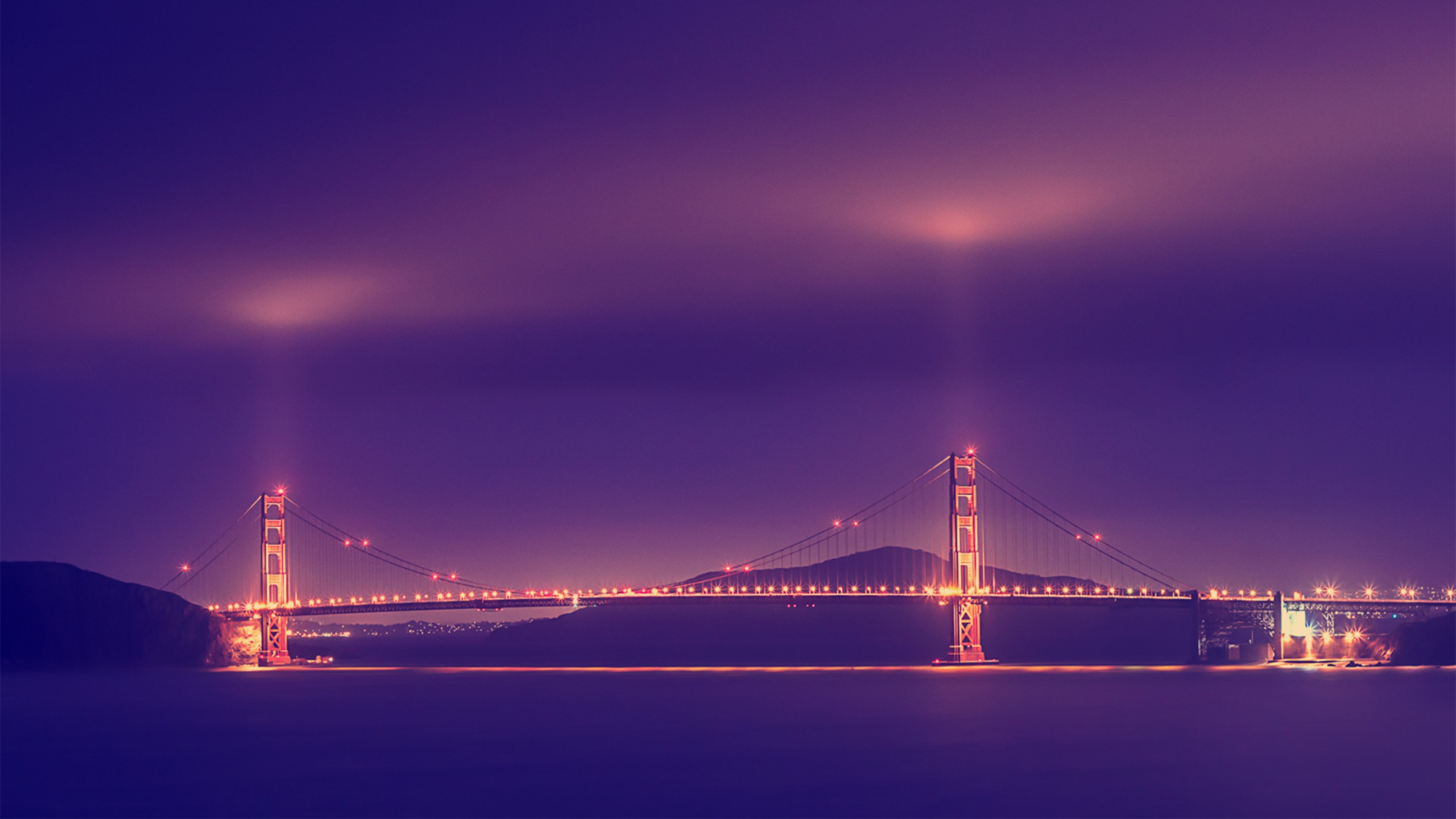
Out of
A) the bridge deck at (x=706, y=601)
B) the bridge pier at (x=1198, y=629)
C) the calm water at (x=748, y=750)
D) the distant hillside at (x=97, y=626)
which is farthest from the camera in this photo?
the distant hillside at (x=97, y=626)

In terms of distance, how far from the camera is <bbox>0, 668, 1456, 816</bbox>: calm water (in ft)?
127

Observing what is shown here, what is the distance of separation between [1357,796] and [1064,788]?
694 centimetres

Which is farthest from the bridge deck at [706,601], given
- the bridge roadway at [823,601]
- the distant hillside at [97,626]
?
the distant hillside at [97,626]

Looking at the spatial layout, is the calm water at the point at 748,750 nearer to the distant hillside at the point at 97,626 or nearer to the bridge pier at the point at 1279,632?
the bridge pier at the point at 1279,632

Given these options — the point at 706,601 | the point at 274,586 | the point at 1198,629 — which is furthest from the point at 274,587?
the point at 1198,629

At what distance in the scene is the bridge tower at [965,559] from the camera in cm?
10338

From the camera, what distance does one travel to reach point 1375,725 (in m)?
57.1

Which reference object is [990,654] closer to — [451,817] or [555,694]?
[555,694]

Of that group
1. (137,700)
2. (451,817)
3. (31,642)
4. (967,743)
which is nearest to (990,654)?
(31,642)

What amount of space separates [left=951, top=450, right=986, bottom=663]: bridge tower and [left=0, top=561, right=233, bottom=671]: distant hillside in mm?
56308

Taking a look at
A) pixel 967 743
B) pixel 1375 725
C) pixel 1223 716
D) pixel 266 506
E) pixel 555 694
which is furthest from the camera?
pixel 266 506

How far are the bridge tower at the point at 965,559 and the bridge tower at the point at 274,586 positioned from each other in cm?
5074

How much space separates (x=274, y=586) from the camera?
422 ft

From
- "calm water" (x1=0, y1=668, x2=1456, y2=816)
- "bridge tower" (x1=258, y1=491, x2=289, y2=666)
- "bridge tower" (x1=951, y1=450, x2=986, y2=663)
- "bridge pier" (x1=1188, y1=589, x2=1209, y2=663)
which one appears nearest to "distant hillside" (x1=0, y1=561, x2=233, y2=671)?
"bridge tower" (x1=258, y1=491, x2=289, y2=666)
